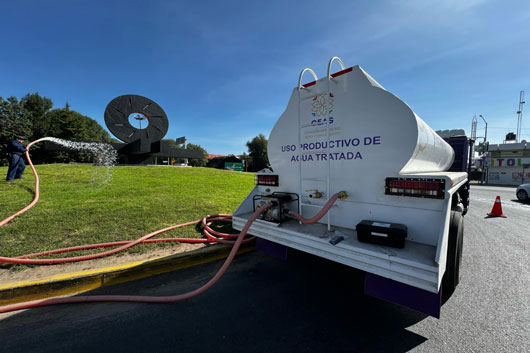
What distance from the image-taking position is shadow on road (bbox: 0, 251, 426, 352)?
1.92m

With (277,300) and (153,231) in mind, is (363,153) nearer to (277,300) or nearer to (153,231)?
(277,300)

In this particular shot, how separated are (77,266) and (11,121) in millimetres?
51044

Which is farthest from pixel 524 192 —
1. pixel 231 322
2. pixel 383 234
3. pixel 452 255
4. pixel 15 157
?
pixel 15 157

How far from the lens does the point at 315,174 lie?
300cm

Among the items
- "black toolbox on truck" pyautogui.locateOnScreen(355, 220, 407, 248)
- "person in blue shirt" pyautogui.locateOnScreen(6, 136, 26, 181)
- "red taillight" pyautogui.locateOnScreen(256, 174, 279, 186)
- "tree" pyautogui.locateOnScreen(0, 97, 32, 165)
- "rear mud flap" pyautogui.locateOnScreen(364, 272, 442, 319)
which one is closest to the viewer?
"rear mud flap" pyautogui.locateOnScreen(364, 272, 442, 319)

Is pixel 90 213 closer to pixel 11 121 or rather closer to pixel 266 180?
pixel 266 180

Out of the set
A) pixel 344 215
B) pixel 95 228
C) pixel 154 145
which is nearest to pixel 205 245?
pixel 95 228

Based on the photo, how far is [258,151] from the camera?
177 feet

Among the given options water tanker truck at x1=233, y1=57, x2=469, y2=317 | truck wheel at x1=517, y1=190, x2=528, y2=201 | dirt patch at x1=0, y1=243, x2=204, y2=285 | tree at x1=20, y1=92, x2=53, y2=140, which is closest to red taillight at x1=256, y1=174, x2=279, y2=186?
water tanker truck at x1=233, y1=57, x2=469, y2=317

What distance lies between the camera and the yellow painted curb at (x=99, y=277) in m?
2.51

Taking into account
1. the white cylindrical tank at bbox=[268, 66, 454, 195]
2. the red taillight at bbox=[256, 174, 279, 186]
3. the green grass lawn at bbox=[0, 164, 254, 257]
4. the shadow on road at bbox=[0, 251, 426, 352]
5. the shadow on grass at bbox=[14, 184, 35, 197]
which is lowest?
the shadow on road at bbox=[0, 251, 426, 352]

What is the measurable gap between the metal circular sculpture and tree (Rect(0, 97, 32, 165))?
78.4ft

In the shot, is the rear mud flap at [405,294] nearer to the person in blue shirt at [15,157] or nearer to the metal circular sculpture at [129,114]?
the person in blue shirt at [15,157]

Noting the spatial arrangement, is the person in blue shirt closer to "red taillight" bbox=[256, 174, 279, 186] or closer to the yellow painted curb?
the yellow painted curb
